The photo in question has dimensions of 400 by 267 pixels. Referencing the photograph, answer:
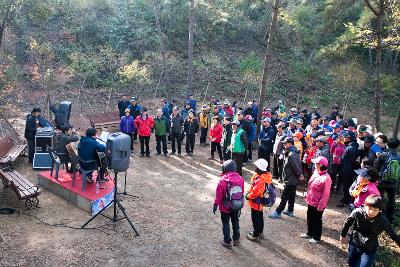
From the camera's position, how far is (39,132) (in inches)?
431

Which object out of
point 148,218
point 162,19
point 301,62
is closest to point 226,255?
point 148,218

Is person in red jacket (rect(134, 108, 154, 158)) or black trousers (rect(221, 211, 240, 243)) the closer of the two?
black trousers (rect(221, 211, 240, 243))

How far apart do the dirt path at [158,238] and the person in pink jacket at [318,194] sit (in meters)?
0.36

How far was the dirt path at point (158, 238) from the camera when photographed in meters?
6.73

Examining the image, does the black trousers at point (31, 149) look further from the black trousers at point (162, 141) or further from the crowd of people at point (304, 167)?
the black trousers at point (162, 141)

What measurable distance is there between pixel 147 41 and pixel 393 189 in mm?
19424

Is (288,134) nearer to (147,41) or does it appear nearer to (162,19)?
(147,41)

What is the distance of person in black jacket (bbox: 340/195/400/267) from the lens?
5.03 m

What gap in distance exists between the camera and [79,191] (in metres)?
8.62

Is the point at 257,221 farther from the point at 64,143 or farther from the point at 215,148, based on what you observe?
the point at 215,148

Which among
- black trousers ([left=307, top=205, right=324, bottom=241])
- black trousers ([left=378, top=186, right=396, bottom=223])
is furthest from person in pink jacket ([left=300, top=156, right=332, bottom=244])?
black trousers ([left=378, top=186, right=396, bottom=223])

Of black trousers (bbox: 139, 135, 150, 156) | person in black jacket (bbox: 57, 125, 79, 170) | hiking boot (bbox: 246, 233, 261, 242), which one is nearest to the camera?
hiking boot (bbox: 246, 233, 261, 242)

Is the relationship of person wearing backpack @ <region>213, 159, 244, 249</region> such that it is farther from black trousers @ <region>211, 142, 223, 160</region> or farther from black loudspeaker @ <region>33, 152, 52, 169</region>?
black loudspeaker @ <region>33, 152, 52, 169</region>

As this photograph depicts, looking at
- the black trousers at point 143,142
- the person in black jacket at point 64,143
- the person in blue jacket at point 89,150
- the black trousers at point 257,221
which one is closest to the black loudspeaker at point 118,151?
the person in blue jacket at point 89,150
